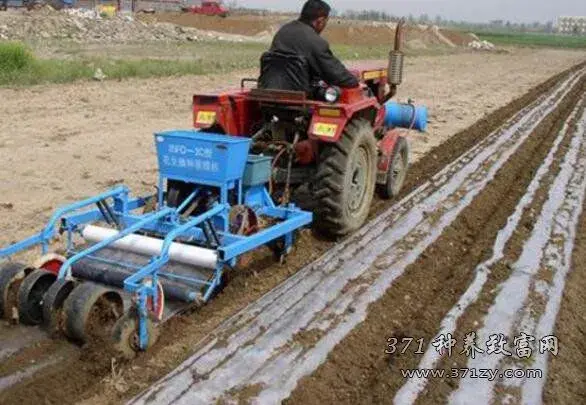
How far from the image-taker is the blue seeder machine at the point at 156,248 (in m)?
3.48

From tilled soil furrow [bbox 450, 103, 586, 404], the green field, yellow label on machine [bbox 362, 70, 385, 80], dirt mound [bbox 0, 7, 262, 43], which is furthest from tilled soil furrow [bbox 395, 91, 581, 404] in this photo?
the green field

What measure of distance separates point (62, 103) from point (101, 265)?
28.3 ft

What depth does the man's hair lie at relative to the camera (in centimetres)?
515

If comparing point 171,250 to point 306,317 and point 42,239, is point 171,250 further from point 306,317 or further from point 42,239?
point 306,317

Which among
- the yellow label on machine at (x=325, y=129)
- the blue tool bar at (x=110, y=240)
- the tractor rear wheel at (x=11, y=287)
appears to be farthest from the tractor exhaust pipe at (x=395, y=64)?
the tractor rear wheel at (x=11, y=287)

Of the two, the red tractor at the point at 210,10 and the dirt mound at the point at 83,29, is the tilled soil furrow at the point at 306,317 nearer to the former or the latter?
the dirt mound at the point at 83,29

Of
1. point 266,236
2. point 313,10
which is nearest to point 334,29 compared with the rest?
point 313,10

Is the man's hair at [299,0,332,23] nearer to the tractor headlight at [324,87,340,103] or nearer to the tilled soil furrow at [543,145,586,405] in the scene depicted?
the tractor headlight at [324,87,340,103]

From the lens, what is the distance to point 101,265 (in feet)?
13.5

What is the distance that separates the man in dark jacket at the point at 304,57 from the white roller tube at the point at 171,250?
175cm

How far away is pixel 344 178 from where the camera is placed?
16.9 feet

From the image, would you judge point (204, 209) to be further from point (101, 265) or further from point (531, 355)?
point (531, 355)

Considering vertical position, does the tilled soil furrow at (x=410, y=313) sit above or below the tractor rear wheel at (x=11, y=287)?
below

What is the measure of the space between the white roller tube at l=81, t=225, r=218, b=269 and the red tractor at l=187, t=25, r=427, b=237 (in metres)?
0.68
